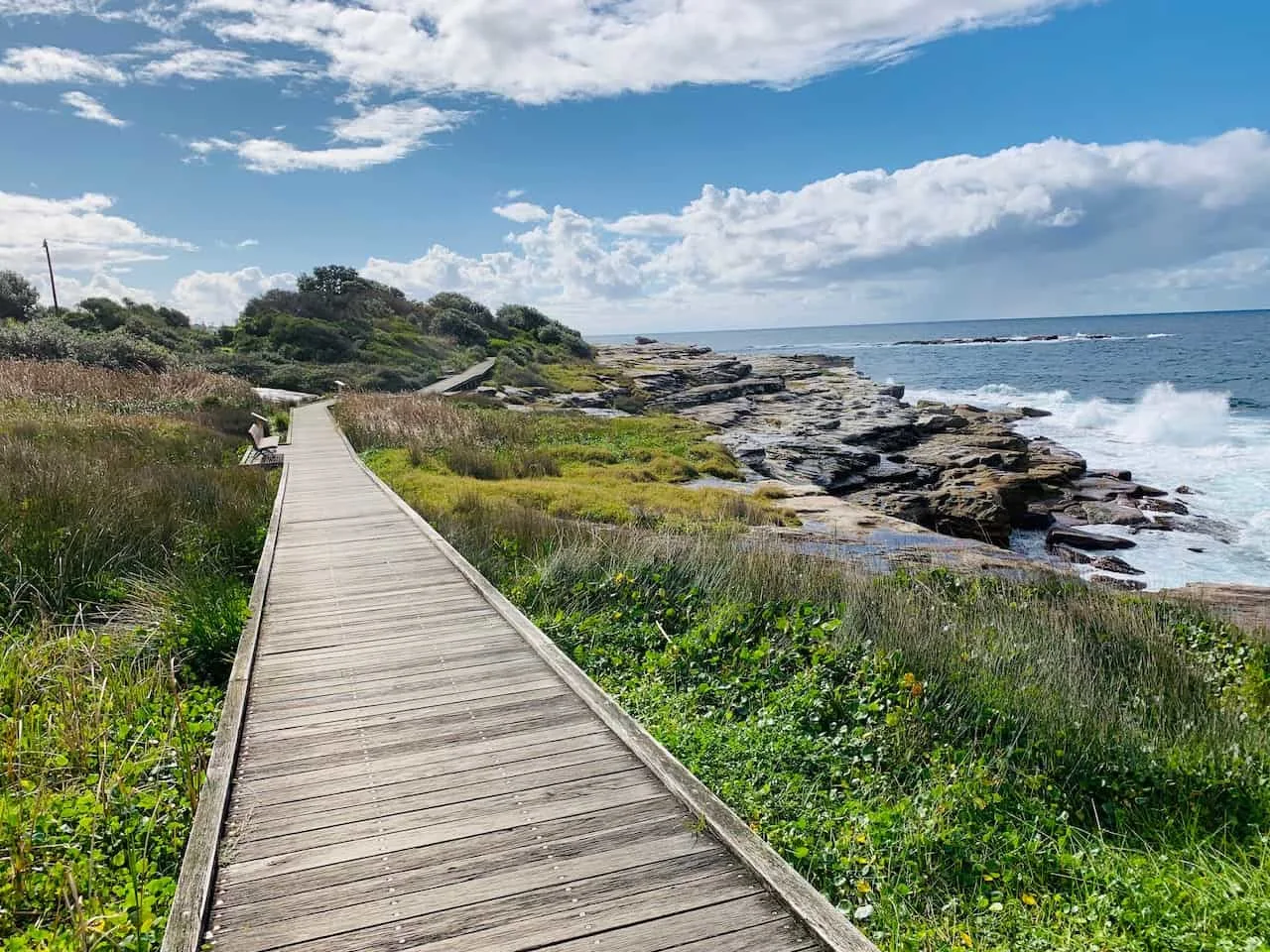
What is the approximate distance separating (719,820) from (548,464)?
671 inches

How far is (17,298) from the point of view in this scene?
4694 cm

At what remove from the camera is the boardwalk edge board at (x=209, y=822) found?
9.79 ft

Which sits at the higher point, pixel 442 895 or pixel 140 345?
pixel 140 345

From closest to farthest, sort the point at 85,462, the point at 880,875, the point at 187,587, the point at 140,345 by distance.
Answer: the point at 880,875
the point at 187,587
the point at 85,462
the point at 140,345

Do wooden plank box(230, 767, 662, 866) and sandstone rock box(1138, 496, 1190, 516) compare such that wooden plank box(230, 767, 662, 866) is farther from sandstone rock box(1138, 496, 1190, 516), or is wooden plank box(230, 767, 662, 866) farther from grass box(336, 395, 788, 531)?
sandstone rock box(1138, 496, 1190, 516)

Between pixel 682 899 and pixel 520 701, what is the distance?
2194mm

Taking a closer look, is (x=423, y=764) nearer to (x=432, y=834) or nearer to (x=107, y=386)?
(x=432, y=834)

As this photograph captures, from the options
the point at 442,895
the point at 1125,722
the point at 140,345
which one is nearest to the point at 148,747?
the point at 442,895

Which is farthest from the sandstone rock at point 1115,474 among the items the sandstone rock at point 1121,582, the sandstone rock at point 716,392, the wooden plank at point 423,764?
the wooden plank at point 423,764

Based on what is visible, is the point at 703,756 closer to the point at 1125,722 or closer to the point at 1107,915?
the point at 1107,915

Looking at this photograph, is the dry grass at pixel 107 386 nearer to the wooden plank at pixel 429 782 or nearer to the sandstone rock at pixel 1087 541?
the wooden plank at pixel 429 782

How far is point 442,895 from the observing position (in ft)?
10.7

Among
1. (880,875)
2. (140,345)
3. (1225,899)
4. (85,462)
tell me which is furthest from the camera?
(140,345)

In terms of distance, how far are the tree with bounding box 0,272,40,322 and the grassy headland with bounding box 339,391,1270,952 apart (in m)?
50.2
